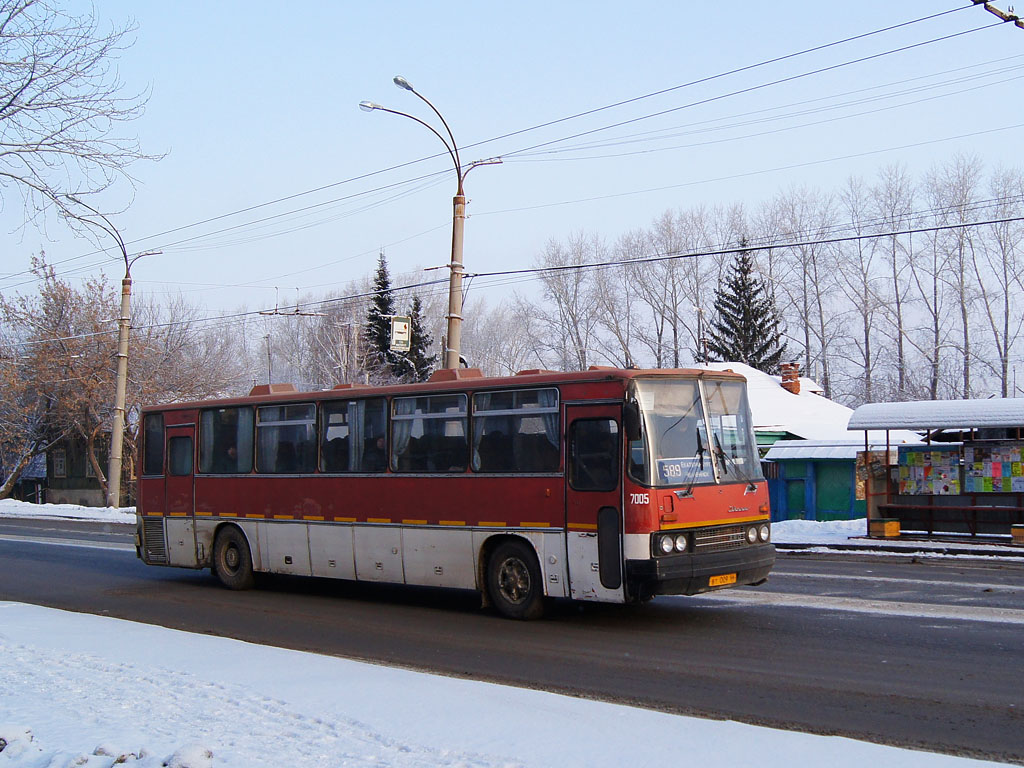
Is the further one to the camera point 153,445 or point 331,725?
point 153,445

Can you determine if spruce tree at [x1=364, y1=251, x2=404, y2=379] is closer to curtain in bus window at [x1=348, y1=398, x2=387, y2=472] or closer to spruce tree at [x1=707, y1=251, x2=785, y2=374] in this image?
spruce tree at [x1=707, y1=251, x2=785, y2=374]

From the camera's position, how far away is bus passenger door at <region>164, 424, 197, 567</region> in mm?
16094

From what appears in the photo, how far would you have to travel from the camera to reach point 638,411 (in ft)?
34.6

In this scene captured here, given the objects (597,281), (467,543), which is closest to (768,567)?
(467,543)

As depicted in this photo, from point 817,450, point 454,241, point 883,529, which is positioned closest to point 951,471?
point 883,529

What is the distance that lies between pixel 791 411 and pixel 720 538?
2919 cm

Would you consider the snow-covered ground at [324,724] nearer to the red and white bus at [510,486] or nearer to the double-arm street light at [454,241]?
the red and white bus at [510,486]

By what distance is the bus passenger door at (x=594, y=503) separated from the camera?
10.5 m

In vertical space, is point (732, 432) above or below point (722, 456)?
above

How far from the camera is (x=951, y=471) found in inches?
837

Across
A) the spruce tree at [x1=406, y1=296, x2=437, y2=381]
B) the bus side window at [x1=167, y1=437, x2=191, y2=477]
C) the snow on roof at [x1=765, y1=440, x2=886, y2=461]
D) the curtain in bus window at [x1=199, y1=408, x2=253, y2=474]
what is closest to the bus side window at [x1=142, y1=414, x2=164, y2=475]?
the bus side window at [x1=167, y1=437, x2=191, y2=477]

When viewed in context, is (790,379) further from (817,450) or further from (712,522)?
(712,522)

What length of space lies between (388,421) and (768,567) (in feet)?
16.6

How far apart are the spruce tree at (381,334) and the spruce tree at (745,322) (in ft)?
60.3
